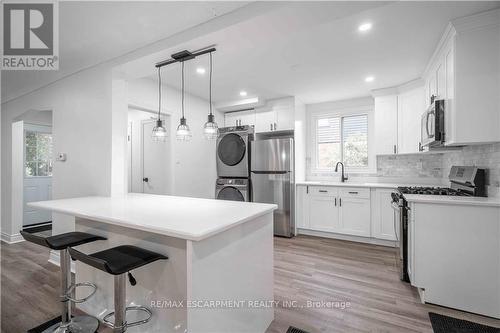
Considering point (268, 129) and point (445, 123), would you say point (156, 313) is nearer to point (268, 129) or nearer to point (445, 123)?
point (445, 123)

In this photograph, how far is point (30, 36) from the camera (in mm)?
2143

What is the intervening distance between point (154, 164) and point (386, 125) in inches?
152

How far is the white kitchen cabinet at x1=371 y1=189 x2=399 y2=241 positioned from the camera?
136 inches

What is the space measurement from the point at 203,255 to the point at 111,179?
1.90 m

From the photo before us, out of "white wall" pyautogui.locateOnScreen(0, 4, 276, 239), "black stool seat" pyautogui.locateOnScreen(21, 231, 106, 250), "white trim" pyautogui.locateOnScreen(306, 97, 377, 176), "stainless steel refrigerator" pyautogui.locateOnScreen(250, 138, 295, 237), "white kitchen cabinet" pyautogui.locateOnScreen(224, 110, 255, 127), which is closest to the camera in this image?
"black stool seat" pyautogui.locateOnScreen(21, 231, 106, 250)

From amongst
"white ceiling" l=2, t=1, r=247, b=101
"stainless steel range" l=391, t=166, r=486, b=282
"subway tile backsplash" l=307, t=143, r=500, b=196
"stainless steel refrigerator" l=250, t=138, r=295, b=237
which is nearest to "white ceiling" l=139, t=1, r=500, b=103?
"white ceiling" l=2, t=1, r=247, b=101

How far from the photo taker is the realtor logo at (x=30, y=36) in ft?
6.00

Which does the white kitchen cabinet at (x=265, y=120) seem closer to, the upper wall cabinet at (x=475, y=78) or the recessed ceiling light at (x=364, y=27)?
the recessed ceiling light at (x=364, y=27)

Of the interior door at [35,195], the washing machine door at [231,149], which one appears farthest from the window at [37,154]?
the washing machine door at [231,149]

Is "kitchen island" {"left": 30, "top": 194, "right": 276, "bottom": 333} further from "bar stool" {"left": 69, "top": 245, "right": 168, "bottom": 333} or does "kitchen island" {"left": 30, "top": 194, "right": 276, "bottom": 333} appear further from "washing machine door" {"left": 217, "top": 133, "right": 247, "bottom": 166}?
"washing machine door" {"left": 217, "top": 133, "right": 247, "bottom": 166}

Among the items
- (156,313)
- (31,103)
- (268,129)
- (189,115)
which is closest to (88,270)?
(156,313)

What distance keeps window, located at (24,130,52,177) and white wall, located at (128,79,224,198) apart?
3502 mm

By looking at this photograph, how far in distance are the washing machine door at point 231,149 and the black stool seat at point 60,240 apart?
2.79 m

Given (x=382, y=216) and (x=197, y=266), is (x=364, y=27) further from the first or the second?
(x=382, y=216)
